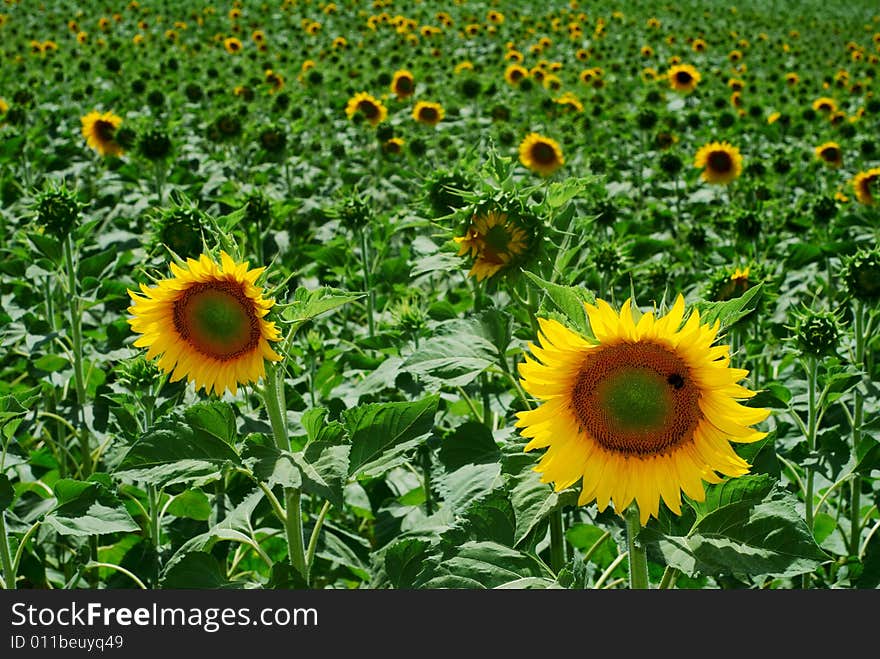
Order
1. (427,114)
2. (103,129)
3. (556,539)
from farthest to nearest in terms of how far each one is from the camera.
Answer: (427,114) < (103,129) < (556,539)

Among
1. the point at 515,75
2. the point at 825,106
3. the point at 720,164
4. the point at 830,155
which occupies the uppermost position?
the point at 515,75

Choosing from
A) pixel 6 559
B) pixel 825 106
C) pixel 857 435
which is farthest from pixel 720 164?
pixel 6 559

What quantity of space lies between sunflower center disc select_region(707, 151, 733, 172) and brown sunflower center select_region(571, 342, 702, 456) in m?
3.92

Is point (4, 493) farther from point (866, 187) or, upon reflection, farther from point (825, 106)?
point (825, 106)

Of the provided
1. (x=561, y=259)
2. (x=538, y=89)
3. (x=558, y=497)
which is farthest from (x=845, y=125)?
(x=558, y=497)

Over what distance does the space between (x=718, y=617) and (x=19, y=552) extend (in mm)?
1225

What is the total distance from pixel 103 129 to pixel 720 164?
3204 millimetres

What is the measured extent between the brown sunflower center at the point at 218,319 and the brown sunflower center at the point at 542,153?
→ 343 cm

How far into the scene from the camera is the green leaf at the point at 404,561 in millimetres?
1638

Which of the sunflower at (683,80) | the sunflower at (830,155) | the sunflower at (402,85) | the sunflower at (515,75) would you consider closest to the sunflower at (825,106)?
the sunflower at (683,80)

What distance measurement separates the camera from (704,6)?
18453mm

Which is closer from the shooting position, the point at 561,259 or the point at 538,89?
the point at 561,259

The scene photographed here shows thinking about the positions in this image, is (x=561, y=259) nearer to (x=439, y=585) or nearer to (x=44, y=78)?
(x=439, y=585)

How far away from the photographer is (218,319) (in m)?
1.51
